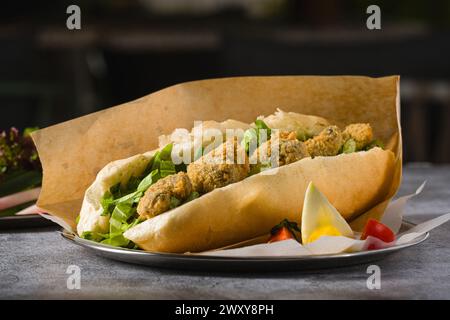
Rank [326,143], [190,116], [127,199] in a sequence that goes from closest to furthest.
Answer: [127,199]
[326,143]
[190,116]

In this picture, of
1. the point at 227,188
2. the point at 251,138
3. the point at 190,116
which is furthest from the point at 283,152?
the point at 190,116

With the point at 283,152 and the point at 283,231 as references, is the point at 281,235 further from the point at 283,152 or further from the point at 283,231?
the point at 283,152

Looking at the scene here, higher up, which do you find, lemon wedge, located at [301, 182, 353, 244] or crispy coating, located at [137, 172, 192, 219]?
crispy coating, located at [137, 172, 192, 219]

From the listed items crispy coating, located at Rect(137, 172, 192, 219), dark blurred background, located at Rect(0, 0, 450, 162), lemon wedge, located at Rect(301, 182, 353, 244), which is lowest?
lemon wedge, located at Rect(301, 182, 353, 244)

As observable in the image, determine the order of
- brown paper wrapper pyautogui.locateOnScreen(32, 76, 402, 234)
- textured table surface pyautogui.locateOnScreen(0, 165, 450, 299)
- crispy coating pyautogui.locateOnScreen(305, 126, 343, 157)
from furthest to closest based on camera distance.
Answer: brown paper wrapper pyautogui.locateOnScreen(32, 76, 402, 234), crispy coating pyautogui.locateOnScreen(305, 126, 343, 157), textured table surface pyautogui.locateOnScreen(0, 165, 450, 299)

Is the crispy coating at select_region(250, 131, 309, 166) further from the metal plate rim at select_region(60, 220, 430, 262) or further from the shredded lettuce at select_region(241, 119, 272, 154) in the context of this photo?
the metal plate rim at select_region(60, 220, 430, 262)

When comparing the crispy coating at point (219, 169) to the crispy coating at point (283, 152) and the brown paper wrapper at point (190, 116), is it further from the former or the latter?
the brown paper wrapper at point (190, 116)

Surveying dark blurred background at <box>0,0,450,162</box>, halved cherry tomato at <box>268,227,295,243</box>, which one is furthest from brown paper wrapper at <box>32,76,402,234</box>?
dark blurred background at <box>0,0,450,162</box>

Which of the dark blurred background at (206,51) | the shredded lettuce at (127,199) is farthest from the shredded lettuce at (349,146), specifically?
the dark blurred background at (206,51)
